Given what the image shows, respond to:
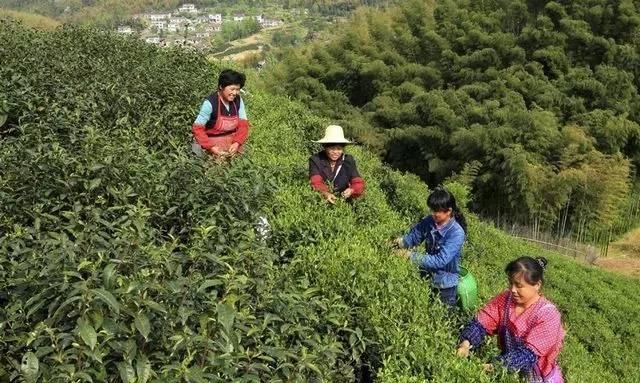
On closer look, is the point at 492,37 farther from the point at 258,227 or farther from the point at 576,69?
the point at 258,227

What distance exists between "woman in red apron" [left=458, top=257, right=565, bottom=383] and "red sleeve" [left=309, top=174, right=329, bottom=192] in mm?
1854

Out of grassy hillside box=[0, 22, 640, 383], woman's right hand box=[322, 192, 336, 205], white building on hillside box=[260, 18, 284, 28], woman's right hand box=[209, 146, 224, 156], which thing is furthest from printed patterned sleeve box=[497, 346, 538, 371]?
white building on hillside box=[260, 18, 284, 28]

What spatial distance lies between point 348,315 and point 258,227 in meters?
1.05

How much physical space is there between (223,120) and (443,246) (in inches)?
88.4

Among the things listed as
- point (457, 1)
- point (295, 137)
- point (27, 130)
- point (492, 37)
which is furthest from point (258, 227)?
point (457, 1)

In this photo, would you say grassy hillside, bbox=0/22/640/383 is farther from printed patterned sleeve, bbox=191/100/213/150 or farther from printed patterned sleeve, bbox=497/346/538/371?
printed patterned sleeve, bbox=191/100/213/150

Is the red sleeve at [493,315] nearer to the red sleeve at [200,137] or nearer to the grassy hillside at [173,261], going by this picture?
the grassy hillside at [173,261]

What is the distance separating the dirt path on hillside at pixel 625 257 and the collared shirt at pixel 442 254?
11098mm

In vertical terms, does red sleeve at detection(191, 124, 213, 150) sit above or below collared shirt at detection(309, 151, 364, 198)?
above

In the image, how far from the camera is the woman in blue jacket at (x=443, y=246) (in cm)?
393

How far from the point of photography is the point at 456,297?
409 centimetres

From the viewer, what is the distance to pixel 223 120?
524 centimetres

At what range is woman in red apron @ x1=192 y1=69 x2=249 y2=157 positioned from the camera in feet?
16.8

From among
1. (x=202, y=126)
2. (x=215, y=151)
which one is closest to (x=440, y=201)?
(x=215, y=151)
